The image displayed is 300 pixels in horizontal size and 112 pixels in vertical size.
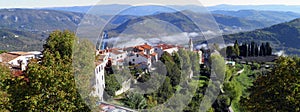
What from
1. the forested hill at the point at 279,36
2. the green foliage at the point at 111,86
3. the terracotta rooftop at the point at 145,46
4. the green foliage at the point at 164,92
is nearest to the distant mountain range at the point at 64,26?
the forested hill at the point at 279,36

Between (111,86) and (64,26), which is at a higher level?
(111,86)

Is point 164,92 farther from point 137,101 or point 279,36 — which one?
point 279,36

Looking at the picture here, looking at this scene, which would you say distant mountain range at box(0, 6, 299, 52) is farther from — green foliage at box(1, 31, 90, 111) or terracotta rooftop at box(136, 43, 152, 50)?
terracotta rooftop at box(136, 43, 152, 50)

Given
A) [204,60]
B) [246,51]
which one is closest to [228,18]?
[246,51]

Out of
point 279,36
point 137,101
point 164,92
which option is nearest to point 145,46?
point 137,101

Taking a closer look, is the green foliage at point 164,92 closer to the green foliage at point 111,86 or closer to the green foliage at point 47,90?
the green foliage at point 111,86

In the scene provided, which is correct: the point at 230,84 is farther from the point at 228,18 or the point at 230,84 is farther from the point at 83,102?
the point at 228,18

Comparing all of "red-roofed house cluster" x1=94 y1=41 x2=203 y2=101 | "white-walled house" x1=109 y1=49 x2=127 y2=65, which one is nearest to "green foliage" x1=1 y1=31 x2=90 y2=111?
"red-roofed house cluster" x1=94 y1=41 x2=203 y2=101
